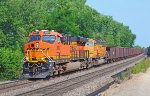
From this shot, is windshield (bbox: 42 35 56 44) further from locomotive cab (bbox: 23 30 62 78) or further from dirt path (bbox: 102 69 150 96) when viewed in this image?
dirt path (bbox: 102 69 150 96)

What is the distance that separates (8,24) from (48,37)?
2604 centimetres

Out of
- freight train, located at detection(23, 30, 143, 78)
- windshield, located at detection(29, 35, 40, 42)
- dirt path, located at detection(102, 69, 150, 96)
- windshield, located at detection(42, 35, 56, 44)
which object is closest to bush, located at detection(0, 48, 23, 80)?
freight train, located at detection(23, 30, 143, 78)

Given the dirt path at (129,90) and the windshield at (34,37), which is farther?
the windshield at (34,37)

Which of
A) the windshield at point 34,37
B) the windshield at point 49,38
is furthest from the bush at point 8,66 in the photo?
the windshield at point 49,38

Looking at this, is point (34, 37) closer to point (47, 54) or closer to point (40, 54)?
point (40, 54)

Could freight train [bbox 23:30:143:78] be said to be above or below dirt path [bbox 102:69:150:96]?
above

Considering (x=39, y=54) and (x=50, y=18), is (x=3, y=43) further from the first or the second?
(x=39, y=54)

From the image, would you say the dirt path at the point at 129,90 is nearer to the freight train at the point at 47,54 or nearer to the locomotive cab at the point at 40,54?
the locomotive cab at the point at 40,54

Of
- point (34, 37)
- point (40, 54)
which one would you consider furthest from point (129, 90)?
point (34, 37)

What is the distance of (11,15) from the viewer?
5438 cm

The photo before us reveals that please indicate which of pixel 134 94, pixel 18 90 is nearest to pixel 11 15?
pixel 18 90

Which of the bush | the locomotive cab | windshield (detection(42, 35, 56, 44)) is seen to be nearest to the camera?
the locomotive cab

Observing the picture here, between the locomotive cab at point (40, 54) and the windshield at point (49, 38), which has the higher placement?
the windshield at point (49, 38)

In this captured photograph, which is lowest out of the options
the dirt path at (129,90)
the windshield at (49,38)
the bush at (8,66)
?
the dirt path at (129,90)
